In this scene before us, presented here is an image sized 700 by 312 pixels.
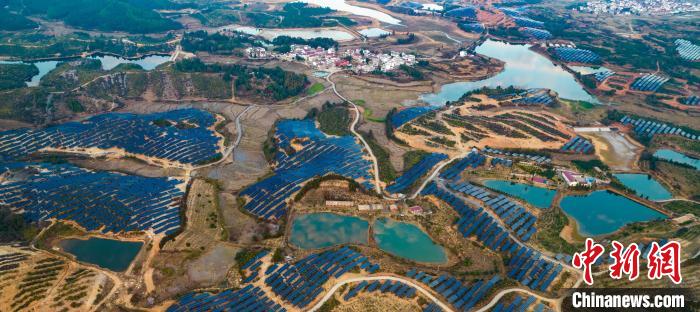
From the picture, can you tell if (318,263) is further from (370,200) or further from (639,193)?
(639,193)

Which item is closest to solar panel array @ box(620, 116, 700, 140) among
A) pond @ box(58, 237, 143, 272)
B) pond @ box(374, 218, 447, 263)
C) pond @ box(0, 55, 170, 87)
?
pond @ box(374, 218, 447, 263)

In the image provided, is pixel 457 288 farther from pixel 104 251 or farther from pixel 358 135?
pixel 358 135

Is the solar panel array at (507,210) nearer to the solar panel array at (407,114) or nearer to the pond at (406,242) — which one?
the pond at (406,242)

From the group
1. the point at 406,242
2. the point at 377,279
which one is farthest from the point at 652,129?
the point at 377,279

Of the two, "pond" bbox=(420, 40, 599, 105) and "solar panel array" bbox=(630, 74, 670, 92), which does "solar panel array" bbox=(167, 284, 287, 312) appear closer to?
"pond" bbox=(420, 40, 599, 105)

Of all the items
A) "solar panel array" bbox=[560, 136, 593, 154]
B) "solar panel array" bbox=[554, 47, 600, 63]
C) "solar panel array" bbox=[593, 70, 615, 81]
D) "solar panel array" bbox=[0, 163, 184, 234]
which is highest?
"solar panel array" bbox=[554, 47, 600, 63]

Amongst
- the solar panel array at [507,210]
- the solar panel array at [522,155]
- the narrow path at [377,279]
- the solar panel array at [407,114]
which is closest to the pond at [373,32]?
the solar panel array at [407,114]

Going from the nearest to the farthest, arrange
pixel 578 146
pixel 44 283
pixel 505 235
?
pixel 44 283 < pixel 505 235 < pixel 578 146
